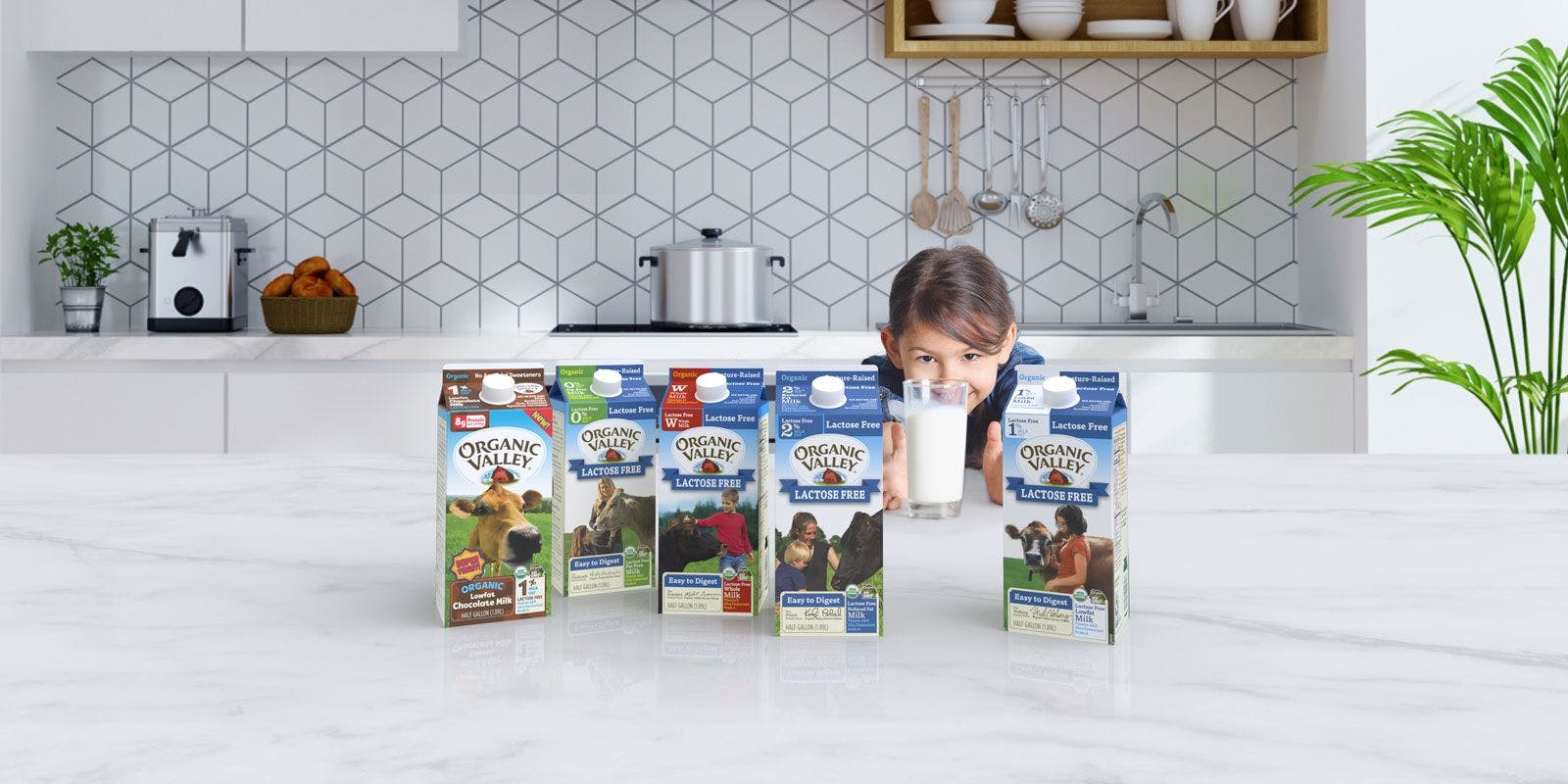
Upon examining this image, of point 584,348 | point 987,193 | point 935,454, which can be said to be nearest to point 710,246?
point 584,348

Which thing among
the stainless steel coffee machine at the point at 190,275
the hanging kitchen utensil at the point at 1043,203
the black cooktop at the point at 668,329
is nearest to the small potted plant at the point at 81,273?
the stainless steel coffee machine at the point at 190,275

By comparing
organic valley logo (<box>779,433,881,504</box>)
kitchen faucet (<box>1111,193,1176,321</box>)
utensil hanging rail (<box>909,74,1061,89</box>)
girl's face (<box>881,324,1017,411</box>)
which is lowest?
organic valley logo (<box>779,433,881,504</box>)

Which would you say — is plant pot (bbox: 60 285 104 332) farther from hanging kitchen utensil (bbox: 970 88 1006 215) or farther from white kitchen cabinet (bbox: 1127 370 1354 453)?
white kitchen cabinet (bbox: 1127 370 1354 453)

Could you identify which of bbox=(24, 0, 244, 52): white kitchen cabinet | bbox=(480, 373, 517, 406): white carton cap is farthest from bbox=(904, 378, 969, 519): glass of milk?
bbox=(24, 0, 244, 52): white kitchen cabinet

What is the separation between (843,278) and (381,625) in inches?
109

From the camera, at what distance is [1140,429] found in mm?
3008

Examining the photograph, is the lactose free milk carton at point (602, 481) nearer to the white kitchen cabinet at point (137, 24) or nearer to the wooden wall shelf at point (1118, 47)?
the wooden wall shelf at point (1118, 47)

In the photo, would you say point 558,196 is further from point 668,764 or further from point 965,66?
point 668,764

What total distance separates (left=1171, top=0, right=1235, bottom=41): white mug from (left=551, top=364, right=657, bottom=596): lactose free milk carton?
278cm

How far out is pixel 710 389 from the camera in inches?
33.8

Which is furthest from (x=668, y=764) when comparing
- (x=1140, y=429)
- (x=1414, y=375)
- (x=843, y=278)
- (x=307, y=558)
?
(x=843, y=278)

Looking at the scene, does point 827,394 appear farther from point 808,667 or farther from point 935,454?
point 935,454

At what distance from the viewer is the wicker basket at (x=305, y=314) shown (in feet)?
10.0

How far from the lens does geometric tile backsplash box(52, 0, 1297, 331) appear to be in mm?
3502
